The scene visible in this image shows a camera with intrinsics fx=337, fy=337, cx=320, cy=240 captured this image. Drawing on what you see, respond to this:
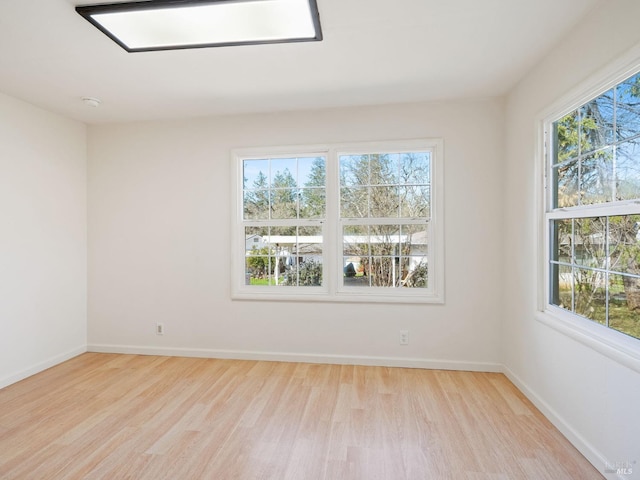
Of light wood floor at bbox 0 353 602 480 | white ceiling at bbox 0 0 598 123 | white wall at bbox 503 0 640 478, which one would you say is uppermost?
white ceiling at bbox 0 0 598 123

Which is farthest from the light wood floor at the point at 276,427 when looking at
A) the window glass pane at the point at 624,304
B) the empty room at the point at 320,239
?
the window glass pane at the point at 624,304

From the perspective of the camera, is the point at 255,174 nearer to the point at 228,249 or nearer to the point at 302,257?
the point at 228,249

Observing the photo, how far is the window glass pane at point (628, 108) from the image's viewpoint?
1.68 meters

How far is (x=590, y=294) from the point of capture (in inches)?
80.1

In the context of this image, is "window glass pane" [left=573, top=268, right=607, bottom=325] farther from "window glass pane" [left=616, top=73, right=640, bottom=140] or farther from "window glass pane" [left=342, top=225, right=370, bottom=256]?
"window glass pane" [left=342, top=225, right=370, bottom=256]

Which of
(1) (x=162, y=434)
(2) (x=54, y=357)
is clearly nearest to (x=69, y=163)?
(2) (x=54, y=357)

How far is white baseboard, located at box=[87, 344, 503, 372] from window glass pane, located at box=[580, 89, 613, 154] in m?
2.06

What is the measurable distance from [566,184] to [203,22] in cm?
248

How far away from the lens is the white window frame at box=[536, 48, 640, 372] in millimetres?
1665

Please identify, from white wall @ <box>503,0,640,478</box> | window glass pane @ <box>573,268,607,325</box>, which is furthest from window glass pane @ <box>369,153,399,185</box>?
window glass pane @ <box>573,268,607,325</box>

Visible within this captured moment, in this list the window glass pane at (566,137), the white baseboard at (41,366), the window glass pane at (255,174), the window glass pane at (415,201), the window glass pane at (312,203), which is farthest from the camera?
the window glass pane at (255,174)

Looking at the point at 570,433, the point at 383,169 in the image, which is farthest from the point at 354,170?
the point at 570,433

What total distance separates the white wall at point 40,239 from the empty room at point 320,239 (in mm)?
25

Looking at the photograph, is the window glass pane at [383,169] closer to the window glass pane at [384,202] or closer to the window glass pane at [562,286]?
the window glass pane at [384,202]
